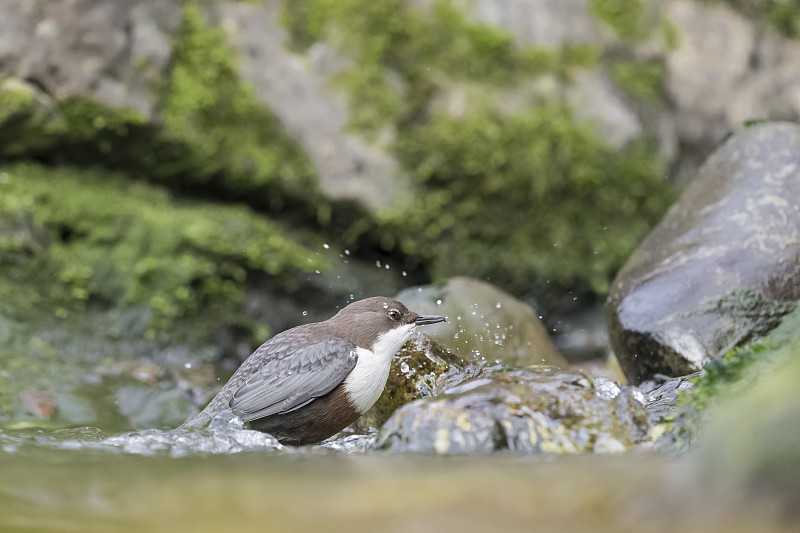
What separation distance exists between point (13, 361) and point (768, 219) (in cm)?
498

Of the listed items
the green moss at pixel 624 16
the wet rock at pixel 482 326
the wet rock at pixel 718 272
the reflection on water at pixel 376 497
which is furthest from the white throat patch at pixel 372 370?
the green moss at pixel 624 16

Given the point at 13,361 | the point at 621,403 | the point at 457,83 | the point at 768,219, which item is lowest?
the point at 13,361

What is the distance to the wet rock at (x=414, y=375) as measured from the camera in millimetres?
4594

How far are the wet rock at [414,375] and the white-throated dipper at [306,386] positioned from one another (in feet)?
1.02

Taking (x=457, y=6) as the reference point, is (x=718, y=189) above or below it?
below

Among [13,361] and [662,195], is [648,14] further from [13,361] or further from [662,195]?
[13,361]

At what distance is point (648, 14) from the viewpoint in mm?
7637

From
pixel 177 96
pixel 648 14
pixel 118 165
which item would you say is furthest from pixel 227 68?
pixel 648 14

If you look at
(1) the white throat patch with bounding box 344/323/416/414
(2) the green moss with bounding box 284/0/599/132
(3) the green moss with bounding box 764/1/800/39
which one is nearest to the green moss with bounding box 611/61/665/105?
(2) the green moss with bounding box 284/0/599/132

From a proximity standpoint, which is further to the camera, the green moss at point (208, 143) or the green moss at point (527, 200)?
the green moss at point (527, 200)

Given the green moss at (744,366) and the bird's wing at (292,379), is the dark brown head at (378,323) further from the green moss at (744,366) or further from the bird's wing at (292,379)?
the green moss at (744,366)

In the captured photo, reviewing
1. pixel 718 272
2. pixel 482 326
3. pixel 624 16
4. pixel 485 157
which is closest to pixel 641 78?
pixel 624 16

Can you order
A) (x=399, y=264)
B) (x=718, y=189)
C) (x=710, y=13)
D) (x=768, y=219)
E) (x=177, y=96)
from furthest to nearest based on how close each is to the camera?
(x=710, y=13)
(x=399, y=264)
(x=177, y=96)
(x=718, y=189)
(x=768, y=219)

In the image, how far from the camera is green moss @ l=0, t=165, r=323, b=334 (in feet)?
20.3
